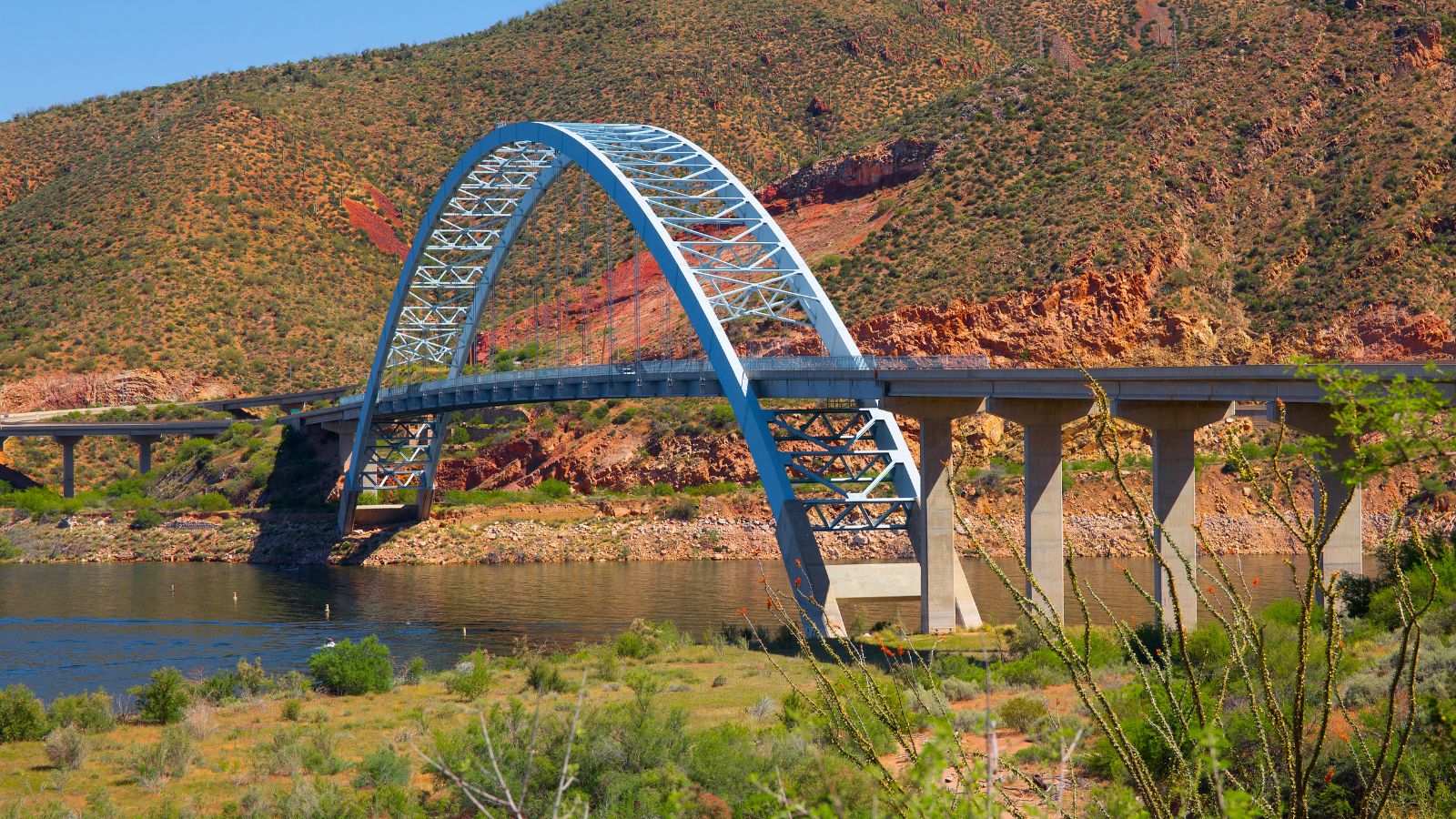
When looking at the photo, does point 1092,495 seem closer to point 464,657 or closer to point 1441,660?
point 464,657

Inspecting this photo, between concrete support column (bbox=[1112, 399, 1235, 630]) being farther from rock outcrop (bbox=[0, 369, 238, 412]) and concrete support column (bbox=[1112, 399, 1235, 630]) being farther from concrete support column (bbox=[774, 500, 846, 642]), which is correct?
rock outcrop (bbox=[0, 369, 238, 412])

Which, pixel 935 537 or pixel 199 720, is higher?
pixel 935 537

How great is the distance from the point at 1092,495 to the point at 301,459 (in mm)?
35877

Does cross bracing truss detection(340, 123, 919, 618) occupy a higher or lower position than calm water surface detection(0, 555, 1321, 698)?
higher

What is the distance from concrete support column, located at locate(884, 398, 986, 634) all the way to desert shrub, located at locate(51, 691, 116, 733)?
15.4m

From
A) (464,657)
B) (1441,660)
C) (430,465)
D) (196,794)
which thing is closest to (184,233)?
(430,465)

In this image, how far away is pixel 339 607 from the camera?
4269 cm

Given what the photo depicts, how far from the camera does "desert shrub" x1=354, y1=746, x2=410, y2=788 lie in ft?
55.0

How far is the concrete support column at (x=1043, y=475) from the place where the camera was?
28.3 m

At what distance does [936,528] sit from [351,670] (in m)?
12.0

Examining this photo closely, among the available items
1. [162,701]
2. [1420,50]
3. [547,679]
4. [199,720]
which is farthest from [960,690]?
[1420,50]

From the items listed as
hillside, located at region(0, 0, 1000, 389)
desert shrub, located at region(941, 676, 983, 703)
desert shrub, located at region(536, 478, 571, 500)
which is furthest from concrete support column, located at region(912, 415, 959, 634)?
hillside, located at region(0, 0, 1000, 389)

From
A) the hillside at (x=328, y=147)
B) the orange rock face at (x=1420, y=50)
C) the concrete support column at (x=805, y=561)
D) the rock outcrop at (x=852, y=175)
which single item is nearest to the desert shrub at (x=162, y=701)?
the concrete support column at (x=805, y=561)

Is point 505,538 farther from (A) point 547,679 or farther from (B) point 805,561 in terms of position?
(A) point 547,679
